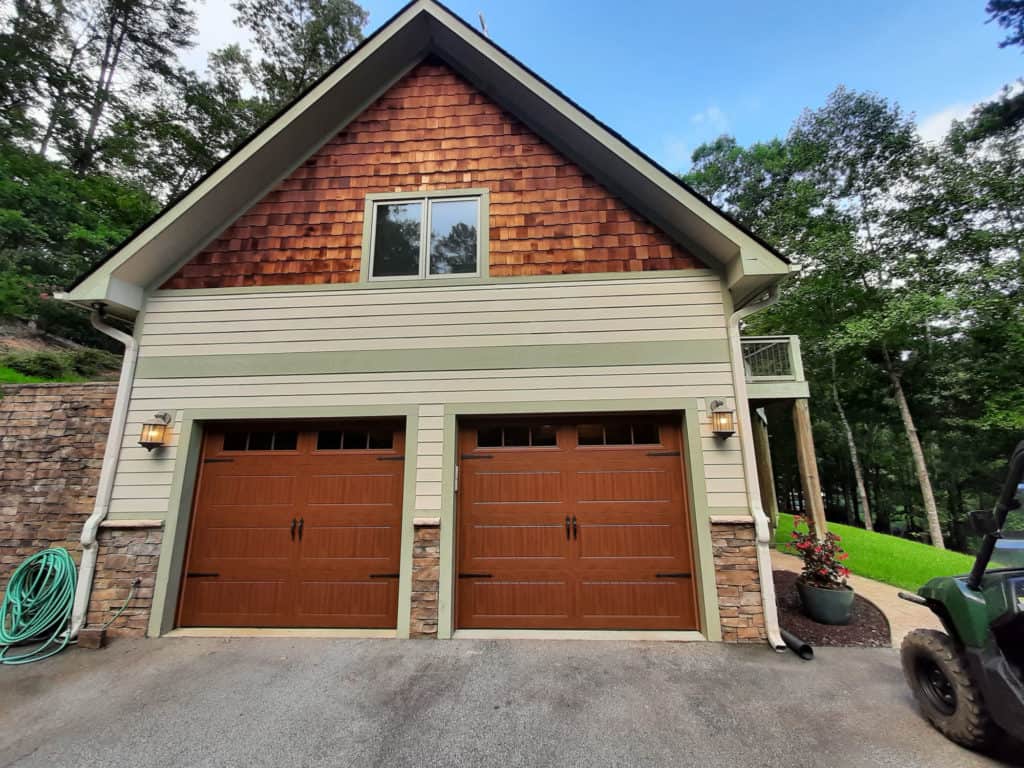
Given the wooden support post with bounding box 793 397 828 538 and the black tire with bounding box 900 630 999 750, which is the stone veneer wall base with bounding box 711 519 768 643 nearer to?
the black tire with bounding box 900 630 999 750

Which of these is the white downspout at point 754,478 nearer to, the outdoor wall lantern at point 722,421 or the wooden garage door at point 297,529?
the outdoor wall lantern at point 722,421

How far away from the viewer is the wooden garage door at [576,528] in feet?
13.3

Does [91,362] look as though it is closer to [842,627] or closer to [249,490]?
[249,490]

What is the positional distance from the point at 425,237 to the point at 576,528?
12.5 feet

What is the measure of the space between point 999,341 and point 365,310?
1927cm

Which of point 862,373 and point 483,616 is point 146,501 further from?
point 862,373

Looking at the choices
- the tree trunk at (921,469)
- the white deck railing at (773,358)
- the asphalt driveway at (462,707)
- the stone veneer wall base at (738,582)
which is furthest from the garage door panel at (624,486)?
the tree trunk at (921,469)

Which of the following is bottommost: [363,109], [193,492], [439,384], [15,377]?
[193,492]

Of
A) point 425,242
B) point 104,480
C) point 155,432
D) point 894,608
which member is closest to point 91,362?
point 104,480

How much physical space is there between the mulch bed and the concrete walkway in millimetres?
105

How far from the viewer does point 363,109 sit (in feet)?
16.9

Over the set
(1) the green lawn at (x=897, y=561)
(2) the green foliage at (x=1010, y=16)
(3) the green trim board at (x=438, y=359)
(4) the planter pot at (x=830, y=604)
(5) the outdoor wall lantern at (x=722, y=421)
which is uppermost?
(2) the green foliage at (x=1010, y=16)

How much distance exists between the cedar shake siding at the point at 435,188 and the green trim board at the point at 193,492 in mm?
1587

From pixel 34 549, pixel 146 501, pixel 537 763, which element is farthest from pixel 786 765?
pixel 34 549
